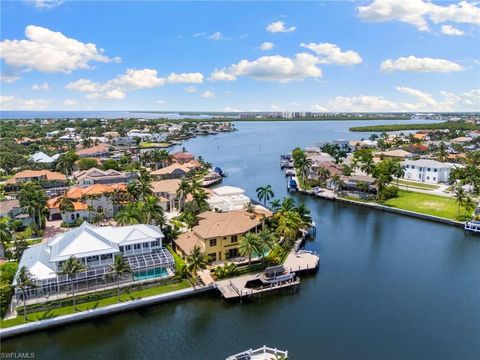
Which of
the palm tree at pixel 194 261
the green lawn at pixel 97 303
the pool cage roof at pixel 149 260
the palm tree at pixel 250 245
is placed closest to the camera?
the green lawn at pixel 97 303

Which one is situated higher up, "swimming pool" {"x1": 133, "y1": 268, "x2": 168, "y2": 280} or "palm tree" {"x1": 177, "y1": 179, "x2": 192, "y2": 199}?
"palm tree" {"x1": 177, "y1": 179, "x2": 192, "y2": 199}

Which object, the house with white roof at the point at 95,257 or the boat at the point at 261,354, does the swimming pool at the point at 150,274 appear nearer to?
the house with white roof at the point at 95,257

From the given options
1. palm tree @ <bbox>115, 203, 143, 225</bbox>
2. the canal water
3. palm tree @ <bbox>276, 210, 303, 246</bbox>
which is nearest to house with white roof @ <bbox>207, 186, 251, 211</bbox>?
palm tree @ <bbox>276, 210, 303, 246</bbox>

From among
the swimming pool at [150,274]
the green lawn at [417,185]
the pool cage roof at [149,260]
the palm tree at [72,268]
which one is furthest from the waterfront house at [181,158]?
the palm tree at [72,268]

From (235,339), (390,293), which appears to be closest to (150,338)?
(235,339)

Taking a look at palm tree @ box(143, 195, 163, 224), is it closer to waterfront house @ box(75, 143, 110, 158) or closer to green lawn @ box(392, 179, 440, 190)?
green lawn @ box(392, 179, 440, 190)

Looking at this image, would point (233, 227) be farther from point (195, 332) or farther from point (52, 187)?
point (52, 187)
